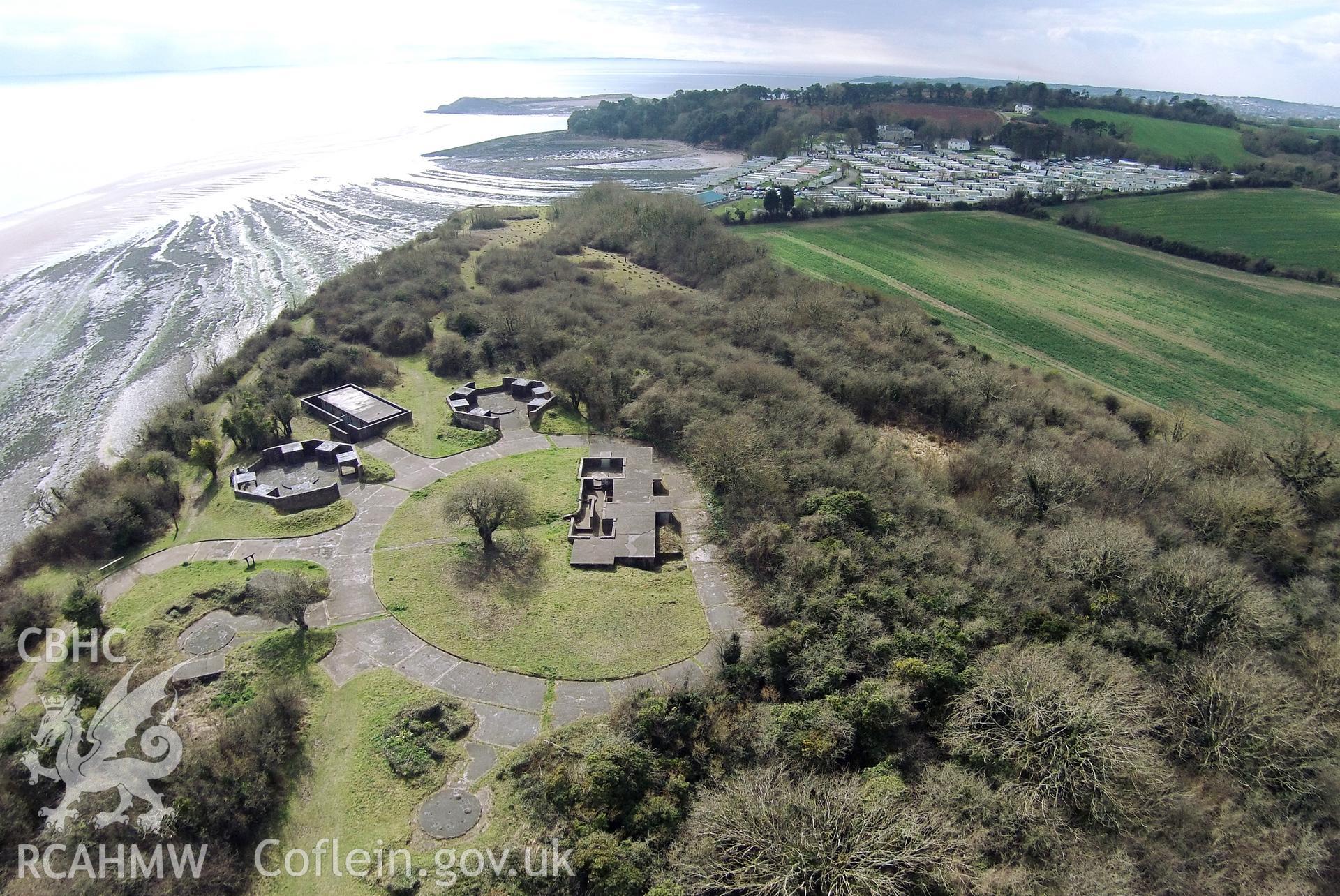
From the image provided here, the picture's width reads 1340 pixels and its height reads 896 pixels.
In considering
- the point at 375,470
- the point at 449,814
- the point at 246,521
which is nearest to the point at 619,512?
the point at 375,470

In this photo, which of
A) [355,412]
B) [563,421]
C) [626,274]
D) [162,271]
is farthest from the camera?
[162,271]

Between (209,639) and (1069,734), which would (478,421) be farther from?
(1069,734)

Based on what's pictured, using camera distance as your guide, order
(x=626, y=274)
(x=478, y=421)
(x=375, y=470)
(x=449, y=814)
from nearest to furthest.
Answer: (x=449, y=814) < (x=375, y=470) < (x=478, y=421) < (x=626, y=274)

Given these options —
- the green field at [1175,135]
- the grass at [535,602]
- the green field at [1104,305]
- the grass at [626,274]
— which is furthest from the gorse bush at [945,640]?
the green field at [1175,135]

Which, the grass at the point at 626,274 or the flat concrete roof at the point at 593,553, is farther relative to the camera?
the grass at the point at 626,274

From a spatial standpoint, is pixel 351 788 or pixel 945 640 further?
pixel 945 640

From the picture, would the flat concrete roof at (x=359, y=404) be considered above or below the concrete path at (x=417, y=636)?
above

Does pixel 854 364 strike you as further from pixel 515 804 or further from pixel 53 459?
pixel 53 459

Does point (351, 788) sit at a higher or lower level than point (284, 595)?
lower

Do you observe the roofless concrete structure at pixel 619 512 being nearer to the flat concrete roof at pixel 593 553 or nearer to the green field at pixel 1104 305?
the flat concrete roof at pixel 593 553
